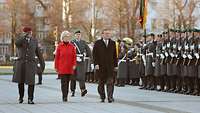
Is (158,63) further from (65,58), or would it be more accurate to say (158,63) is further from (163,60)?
(65,58)

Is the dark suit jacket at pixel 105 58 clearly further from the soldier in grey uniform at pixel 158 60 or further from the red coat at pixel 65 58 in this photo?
the soldier in grey uniform at pixel 158 60

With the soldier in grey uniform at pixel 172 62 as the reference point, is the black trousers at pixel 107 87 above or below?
below

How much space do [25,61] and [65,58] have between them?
139 cm

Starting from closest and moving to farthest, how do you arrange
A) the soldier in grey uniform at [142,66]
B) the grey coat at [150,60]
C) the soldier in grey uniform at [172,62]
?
the soldier in grey uniform at [172,62], the grey coat at [150,60], the soldier in grey uniform at [142,66]

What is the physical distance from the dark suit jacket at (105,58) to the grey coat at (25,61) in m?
1.77

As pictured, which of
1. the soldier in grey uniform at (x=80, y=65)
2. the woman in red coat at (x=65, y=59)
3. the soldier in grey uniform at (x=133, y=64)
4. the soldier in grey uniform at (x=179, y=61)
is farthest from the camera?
the soldier in grey uniform at (x=133, y=64)

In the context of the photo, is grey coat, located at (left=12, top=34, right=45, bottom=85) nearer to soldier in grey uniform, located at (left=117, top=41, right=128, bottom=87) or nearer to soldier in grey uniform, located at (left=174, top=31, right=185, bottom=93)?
soldier in grey uniform, located at (left=174, top=31, right=185, bottom=93)

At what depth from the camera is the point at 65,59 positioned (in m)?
17.2

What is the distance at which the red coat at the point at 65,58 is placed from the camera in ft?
56.1

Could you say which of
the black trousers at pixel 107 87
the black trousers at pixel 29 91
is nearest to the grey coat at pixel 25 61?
the black trousers at pixel 29 91

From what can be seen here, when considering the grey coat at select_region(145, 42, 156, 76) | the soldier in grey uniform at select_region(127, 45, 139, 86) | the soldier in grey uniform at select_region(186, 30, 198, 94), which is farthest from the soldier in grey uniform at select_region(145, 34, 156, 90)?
the soldier in grey uniform at select_region(127, 45, 139, 86)

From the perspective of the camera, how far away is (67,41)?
1728 centimetres

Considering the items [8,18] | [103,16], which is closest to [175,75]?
[103,16]

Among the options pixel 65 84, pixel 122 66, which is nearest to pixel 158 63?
pixel 122 66
